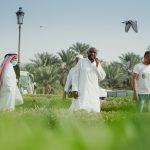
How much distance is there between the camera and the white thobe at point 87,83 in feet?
32.2

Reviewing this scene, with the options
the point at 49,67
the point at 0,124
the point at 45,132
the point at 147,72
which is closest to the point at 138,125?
the point at 45,132

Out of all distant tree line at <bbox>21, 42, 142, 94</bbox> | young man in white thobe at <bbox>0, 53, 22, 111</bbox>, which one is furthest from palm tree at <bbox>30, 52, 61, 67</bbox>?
young man in white thobe at <bbox>0, 53, 22, 111</bbox>

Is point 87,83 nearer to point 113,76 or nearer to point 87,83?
point 87,83

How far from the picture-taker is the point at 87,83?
9961 millimetres

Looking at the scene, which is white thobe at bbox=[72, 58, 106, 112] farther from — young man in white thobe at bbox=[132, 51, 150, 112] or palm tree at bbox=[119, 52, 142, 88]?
palm tree at bbox=[119, 52, 142, 88]

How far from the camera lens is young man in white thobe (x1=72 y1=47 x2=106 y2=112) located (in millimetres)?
9805

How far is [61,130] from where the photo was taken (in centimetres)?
93

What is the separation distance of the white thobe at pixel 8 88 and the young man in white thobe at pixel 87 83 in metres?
1.89

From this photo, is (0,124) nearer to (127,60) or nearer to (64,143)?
(64,143)

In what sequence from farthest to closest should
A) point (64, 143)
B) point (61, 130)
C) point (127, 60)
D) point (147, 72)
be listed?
point (127, 60)
point (147, 72)
point (61, 130)
point (64, 143)

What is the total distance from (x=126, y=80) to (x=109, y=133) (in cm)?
7534

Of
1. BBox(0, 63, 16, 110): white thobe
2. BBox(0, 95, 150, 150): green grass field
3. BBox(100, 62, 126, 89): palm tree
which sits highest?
BBox(100, 62, 126, 89): palm tree

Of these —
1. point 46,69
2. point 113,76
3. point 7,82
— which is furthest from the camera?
point 113,76

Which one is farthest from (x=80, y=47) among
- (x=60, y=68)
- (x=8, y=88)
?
(x=8, y=88)
